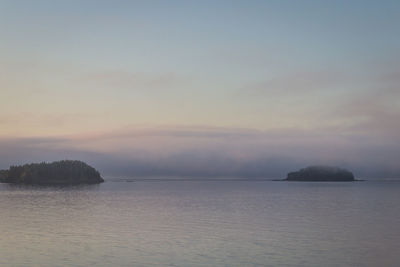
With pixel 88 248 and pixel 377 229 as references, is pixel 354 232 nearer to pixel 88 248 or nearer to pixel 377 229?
pixel 377 229

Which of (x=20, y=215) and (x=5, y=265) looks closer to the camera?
(x=5, y=265)

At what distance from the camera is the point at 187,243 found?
38.9 metres

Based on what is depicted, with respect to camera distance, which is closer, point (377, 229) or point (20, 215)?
point (377, 229)

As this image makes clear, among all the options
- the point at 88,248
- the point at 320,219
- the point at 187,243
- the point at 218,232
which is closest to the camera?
the point at 88,248

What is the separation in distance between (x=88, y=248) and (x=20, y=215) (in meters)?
31.3

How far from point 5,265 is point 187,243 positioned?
15092 mm

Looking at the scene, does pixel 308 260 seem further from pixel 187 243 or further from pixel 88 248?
pixel 88 248

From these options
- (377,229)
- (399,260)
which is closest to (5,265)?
(399,260)

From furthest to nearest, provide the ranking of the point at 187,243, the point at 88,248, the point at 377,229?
the point at 377,229 → the point at 187,243 → the point at 88,248

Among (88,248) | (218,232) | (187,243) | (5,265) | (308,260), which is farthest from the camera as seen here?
(218,232)

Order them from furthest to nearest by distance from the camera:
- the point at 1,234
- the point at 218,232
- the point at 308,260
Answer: the point at 218,232, the point at 1,234, the point at 308,260

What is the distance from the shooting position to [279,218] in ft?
202

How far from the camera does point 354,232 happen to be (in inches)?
1881

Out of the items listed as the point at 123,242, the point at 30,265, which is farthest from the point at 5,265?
the point at 123,242
